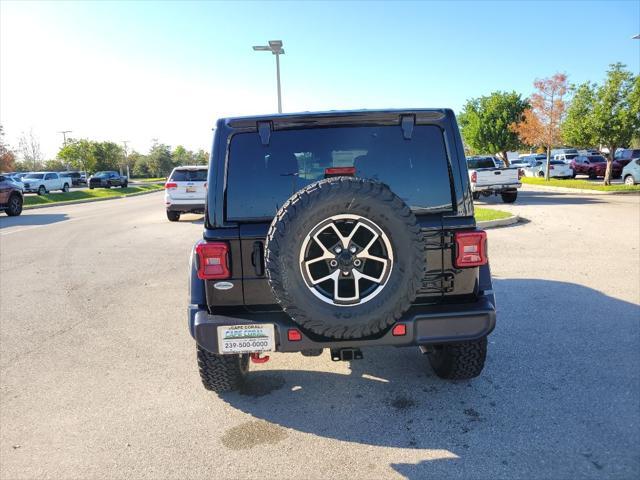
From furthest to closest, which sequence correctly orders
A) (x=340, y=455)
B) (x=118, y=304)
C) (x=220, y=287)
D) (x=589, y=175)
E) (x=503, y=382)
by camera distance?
(x=589, y=175) → (x=118, y=304) → (x=503, y=382) → (x=220, y=287) → (x=340, y=455)

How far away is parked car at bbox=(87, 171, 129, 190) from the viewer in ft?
150

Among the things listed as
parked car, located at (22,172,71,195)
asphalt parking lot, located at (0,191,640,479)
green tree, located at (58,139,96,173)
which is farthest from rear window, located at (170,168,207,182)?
green tree, located at (58,139,96,173)

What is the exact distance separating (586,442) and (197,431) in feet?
7.78

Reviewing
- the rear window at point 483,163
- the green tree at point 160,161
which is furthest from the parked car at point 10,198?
the green tree at point 160,161

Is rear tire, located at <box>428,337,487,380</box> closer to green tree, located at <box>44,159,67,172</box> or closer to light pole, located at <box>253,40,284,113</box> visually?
light pole, located at <box>253,40,284,113</box>

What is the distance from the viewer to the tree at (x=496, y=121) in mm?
43000

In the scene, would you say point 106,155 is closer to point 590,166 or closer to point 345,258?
point 590,166

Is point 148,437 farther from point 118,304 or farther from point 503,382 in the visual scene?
point 118,304

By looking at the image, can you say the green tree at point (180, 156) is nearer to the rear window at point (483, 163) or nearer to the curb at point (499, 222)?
the rear window at point (483, 163)

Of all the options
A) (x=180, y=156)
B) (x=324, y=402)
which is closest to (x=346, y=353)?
(x=324, y=402)

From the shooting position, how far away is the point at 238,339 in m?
2.84

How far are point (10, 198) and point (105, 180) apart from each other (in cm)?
2919

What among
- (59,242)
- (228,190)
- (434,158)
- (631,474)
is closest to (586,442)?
(631,474)

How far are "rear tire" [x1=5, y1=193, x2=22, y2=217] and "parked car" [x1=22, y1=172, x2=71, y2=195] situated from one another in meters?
19.1
